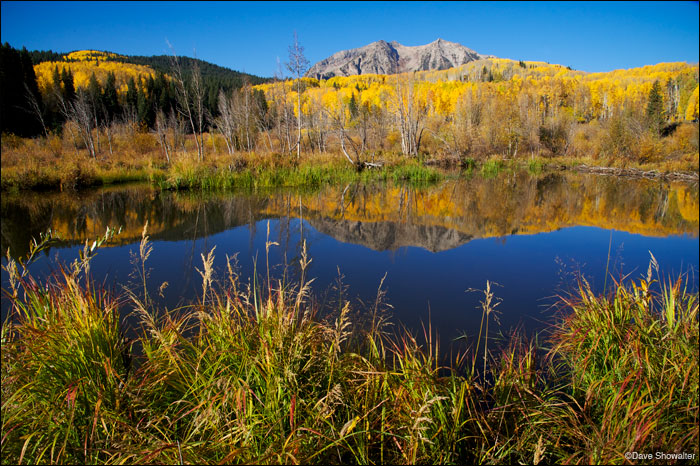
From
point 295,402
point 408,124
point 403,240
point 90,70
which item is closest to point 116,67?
point 90,70

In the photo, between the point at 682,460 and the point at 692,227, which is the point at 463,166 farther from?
the point at 682,460

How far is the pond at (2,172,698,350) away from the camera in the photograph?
153 inches

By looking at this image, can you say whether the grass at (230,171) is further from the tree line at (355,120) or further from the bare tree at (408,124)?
the bare tree at (408,124)

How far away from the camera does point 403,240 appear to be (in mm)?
6227

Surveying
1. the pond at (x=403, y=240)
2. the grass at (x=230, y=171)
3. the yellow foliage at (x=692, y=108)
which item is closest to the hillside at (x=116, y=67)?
the grass at (x=230, y=171)

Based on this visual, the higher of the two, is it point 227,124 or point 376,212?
point 227,124

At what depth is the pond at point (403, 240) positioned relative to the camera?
3.88 metres

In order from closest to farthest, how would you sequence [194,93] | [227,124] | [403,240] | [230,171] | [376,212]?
1. [403,240]
2. [376,212]
3. [230,171]
4. [194,93]
5. [227,124]

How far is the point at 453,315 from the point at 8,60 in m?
54.4

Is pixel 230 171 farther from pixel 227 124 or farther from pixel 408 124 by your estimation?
pixel 227 124

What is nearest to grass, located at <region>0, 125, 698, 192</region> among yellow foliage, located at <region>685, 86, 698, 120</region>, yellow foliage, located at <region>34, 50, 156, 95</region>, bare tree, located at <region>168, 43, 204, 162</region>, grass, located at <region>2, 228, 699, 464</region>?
bare tree, located at <region>168, 43, 204, 162</region>

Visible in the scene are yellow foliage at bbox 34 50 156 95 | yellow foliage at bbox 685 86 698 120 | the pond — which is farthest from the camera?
yellow foliage at bbox 34 50 156 95

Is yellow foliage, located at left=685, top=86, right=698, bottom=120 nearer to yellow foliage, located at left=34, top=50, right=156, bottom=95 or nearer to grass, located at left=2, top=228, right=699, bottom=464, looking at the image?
grass, located at left=2, top=228, right=699, bottom=464

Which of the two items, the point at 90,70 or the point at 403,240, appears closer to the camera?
the point at 403,240
